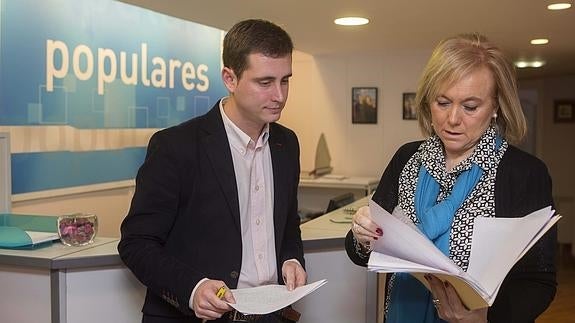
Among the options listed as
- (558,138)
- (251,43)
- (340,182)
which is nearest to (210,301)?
(251,43)

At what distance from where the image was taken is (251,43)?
148 cm

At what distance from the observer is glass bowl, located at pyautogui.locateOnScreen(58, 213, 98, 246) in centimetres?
193

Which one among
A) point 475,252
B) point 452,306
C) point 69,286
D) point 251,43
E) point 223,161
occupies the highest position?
point 251,43

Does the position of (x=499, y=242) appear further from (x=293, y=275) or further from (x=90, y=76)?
(x=90, y=76)

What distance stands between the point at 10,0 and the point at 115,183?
1.29 m

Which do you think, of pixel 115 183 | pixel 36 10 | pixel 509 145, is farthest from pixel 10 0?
pixel 509 145

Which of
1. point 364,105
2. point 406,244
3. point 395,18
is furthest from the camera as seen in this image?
point 364,105

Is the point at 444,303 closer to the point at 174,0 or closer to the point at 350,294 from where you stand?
the point at 350,294

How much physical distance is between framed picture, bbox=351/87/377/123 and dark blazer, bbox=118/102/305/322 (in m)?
3.69

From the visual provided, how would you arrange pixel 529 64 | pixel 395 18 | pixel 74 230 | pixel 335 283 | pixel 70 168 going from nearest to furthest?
pixel 74 230, pixel 335 283, pixel 395 18, pixel 70 168, pixel 529 64

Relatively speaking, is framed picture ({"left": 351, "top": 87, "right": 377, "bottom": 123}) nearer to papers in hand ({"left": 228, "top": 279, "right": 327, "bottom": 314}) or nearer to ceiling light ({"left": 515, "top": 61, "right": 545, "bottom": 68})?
ceiling light ({"left": 515, "top": 61, "right": 545, "bottom": 68})

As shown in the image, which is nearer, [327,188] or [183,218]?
[183,218]

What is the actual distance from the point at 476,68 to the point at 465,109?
0.27ft

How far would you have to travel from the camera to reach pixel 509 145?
1.34 metres
